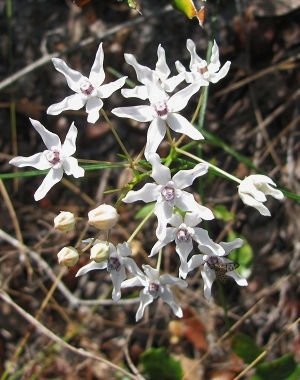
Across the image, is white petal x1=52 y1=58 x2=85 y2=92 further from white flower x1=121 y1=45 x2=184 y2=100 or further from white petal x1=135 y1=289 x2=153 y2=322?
white petal x1=135 y1=289 x2=153 y2=322

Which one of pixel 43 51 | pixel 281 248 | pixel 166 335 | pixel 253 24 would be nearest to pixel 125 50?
pixel 43 51

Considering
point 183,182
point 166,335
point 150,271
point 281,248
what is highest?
point 183,182

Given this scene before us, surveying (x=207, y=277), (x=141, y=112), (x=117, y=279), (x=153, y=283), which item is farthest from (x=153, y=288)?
(x=141, y=112)

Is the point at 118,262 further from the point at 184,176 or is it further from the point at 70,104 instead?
the point at 70,104

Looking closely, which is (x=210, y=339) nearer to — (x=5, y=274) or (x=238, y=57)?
(x=5, y=274)

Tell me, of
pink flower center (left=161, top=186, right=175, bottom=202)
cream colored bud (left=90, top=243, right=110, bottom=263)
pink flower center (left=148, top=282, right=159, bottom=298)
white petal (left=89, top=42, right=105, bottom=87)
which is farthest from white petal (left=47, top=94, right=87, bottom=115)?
pink flower center (left=148, top=282, right=159, bottom=298)

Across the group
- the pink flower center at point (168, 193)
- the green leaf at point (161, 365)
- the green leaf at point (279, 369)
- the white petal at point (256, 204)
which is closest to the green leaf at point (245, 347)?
the green leaf at point (279, 369)

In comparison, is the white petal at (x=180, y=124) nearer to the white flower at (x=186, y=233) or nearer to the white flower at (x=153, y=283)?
A: the white flower at (x=186, y=233)
